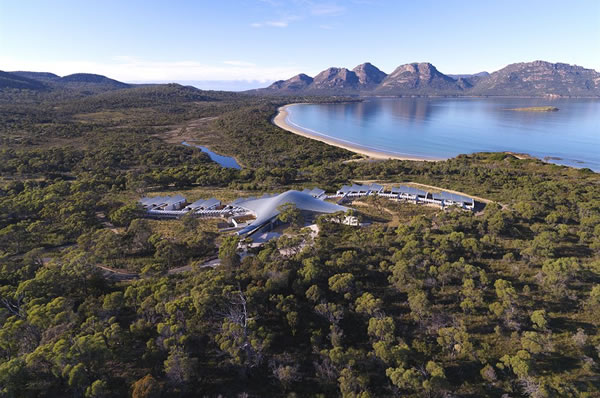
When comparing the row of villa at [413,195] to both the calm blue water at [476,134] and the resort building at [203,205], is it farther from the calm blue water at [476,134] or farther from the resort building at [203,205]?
the calm blue water at [476,134]

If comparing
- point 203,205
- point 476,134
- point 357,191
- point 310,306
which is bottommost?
point 310,306

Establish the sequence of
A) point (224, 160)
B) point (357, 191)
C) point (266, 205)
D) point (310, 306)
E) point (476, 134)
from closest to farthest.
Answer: point (310, 306) → point (266, 205) → point (357, 191) → point (224, 160) → point (476, 134)

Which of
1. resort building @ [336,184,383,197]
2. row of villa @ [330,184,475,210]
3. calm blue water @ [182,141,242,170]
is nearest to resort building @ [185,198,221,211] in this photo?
row of villa @ [330,184,475,210]

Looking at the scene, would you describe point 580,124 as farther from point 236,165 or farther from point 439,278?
point 439,278

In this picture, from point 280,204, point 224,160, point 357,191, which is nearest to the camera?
point 280,204

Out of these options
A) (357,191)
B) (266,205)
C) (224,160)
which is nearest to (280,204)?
(266,205)

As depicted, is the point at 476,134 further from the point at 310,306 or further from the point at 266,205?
the point at 310,306

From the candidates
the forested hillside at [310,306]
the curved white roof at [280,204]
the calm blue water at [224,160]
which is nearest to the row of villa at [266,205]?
the curved white roof at [280,204]
